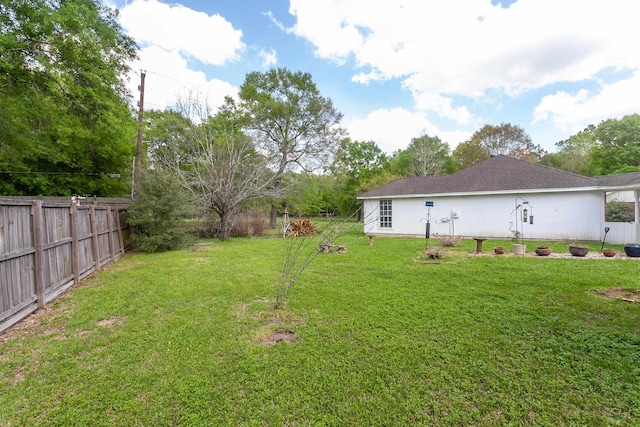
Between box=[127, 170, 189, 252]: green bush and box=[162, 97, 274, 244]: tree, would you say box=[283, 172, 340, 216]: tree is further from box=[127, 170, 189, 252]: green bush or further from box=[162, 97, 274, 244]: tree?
box=[127, 170, 189, 252]: green bush

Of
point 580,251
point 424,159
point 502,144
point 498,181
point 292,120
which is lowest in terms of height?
point 580,251

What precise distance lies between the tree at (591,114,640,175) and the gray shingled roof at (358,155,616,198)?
14.8 m

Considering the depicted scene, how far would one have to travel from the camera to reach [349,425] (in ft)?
5.92

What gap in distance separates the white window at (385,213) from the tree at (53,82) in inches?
478

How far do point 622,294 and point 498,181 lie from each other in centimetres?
863

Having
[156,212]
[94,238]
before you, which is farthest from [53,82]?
[94,238]

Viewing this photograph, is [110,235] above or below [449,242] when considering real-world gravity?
above

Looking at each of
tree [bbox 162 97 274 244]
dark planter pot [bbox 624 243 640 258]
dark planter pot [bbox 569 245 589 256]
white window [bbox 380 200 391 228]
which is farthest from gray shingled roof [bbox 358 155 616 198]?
tree [bbox 162 97 274 244]

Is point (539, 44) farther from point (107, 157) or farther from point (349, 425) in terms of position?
point (107, 157)

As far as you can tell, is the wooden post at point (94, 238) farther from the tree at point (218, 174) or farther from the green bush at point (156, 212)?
the tree at point (218, 174)

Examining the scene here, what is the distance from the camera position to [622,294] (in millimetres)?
4102

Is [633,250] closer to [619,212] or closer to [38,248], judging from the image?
[619,212]

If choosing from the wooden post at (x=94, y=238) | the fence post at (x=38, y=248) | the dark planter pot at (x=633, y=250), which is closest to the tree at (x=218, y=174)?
the wooden post at (x=94, y=238)

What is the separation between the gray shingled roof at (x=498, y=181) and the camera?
1038 centimetres
